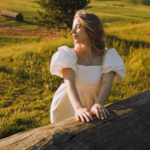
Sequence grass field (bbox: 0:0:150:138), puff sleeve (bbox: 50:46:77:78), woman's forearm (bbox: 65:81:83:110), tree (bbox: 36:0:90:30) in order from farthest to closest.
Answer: tree (bbox: 36:0:90:30)
grass field (bbox: 0:0:150:138)
puff sleeve (bbox: 50:46:77:78)
woman's forearm (bbox: 65:81:83:110)

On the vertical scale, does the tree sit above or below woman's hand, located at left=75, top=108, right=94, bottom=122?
above

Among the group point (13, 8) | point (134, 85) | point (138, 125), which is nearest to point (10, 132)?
point (138, 125)

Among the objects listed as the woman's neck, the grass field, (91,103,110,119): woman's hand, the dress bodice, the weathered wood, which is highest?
the woman's neck

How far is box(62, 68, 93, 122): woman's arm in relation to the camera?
1532 millimetres

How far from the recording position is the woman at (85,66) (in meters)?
2.00

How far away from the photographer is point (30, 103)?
3.95 meters

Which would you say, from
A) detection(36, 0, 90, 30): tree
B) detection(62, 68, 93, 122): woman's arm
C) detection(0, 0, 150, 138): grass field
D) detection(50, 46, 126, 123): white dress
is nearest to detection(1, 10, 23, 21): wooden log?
detection(36, 0, 90, 30): tree

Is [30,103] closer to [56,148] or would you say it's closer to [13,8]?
[56,148]

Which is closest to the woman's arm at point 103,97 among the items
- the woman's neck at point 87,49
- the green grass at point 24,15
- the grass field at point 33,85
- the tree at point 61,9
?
the woman's neck at point 87,49

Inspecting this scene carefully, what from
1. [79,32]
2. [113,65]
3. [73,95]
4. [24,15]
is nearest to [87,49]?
[79,32]

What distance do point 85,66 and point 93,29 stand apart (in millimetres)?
346

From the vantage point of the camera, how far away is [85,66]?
2.11 m

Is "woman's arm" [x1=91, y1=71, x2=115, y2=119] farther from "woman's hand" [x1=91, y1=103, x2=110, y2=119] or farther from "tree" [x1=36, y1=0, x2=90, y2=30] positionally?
"tree" [x1=36, y1=0, x2=90, y2=30]

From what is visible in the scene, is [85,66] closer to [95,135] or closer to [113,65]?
[113,65]
